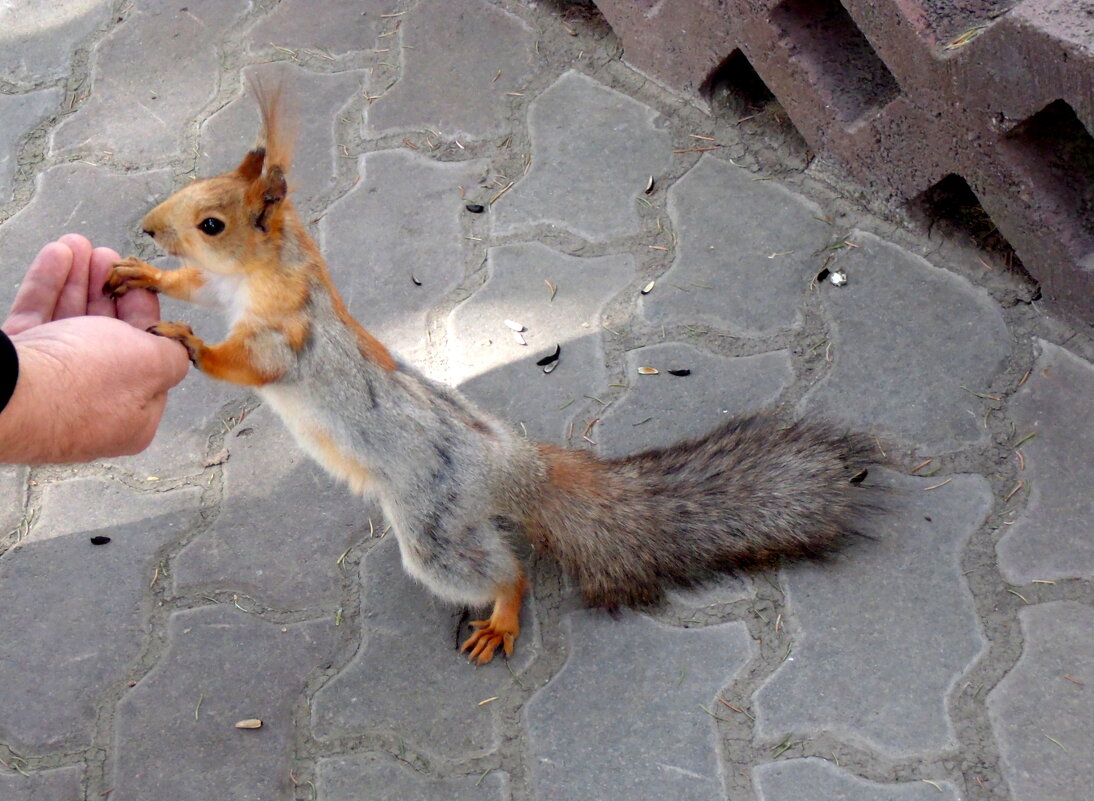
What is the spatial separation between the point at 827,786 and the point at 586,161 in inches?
73.0

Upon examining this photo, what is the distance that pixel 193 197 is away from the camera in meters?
2.14

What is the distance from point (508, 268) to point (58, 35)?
6.38 ft

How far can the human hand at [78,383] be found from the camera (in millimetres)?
1929

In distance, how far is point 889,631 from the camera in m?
2.29

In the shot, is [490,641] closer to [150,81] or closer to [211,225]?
[211,225]

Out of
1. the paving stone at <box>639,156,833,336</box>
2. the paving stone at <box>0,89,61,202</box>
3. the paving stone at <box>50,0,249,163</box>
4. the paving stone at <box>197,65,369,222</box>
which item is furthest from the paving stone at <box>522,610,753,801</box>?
the paving stone at <box>0,89,61,202</box>

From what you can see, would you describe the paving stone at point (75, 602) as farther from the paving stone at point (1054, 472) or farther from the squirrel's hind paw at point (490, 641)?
the paving stone at point (1054, 472)

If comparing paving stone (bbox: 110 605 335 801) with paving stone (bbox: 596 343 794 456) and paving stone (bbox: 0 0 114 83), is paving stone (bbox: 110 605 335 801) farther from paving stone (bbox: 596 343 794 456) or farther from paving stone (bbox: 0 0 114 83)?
paving stone (bbox: 0 0 114 83)

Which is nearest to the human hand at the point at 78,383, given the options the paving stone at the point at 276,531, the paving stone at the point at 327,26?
the paving stone at the point at 276,531

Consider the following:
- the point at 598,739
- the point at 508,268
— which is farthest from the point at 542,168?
the point at 598,739

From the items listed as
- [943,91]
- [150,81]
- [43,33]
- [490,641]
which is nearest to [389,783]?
[490,641]

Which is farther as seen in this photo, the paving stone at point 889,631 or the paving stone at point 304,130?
the paving stone at point 304,130

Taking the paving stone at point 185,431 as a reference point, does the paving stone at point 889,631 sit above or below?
above

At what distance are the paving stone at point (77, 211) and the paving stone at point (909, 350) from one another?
1.95 m
